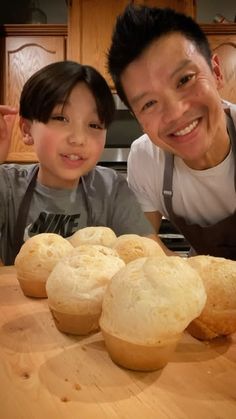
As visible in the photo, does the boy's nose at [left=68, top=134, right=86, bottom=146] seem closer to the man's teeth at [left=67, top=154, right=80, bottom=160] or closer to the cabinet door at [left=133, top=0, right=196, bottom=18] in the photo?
the man's teeth at [left=67, top=154, right=80, bottom=160]

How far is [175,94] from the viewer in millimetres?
1074

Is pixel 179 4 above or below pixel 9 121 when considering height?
above

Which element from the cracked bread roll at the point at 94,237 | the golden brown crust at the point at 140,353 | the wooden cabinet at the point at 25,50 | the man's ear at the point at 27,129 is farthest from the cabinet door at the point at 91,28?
the golden brown crust at the point at 140,353

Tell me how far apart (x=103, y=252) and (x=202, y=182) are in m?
0.78

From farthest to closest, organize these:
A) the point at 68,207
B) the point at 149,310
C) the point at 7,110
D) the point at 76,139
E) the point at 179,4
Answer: the point at 179,4
the point at 68,207
the point at 7,110
the point at 76,139
the point at 149,310

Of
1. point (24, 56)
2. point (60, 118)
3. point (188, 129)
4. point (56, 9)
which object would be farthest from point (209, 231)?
point (56, 9)

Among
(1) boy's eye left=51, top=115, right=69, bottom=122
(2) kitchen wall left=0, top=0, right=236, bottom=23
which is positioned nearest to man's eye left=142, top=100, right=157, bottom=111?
(1) boy's eye left=51, top=115, right=69, bottom=122

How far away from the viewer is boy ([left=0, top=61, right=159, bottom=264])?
1199 mm

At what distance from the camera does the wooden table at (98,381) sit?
0.46 m

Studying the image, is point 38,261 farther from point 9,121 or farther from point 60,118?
point 9,121

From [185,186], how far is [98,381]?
3.25 feet

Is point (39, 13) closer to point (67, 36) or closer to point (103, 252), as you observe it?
point (67, 36)

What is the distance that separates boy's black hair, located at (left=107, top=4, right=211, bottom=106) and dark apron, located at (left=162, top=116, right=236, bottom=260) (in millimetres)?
356

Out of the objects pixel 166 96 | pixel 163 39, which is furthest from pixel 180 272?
pixel 163 39
